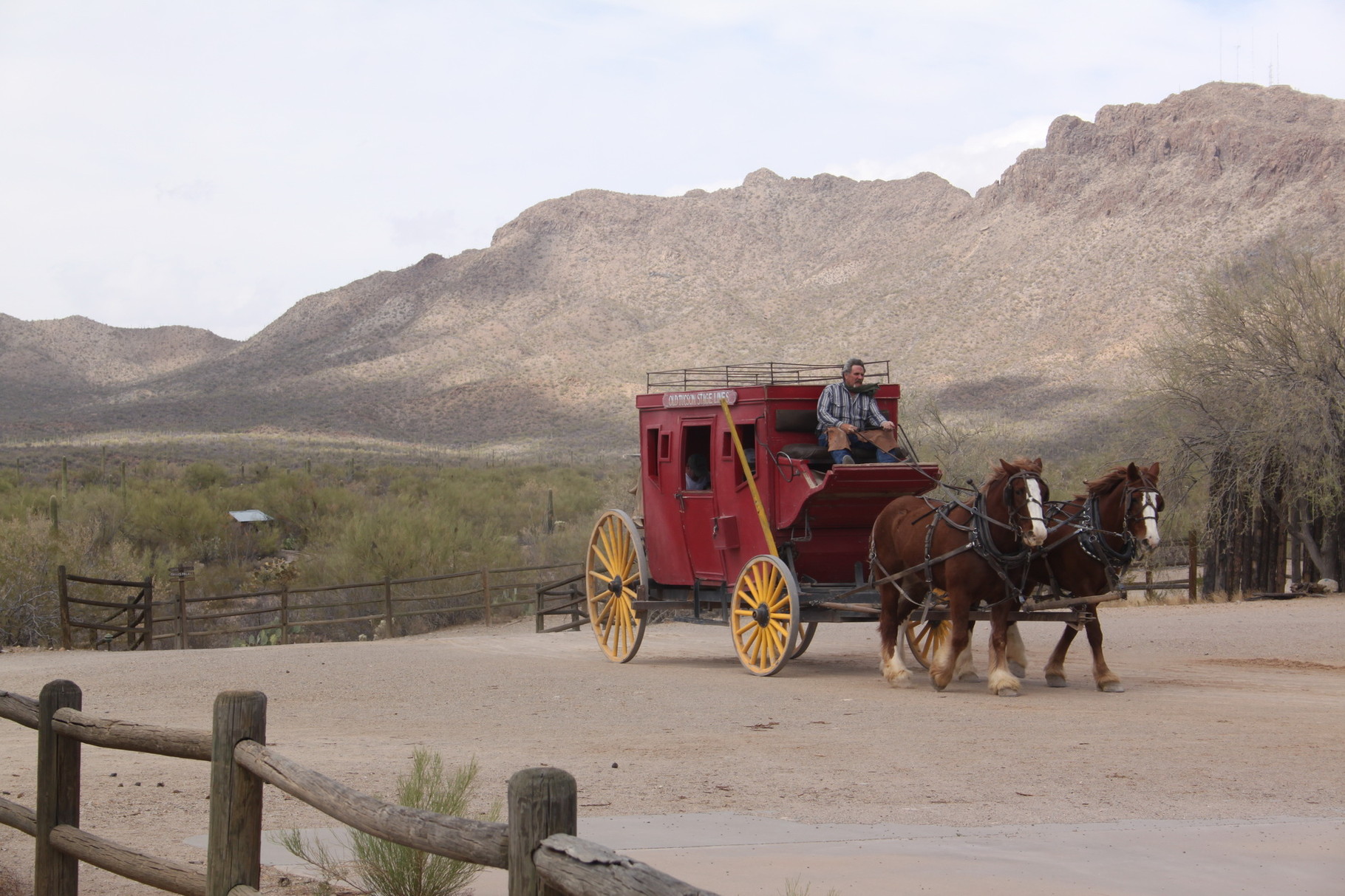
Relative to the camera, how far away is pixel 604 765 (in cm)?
812

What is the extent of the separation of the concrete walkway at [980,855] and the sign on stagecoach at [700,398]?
6726mm

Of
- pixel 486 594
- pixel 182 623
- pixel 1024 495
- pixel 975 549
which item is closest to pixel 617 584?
pixel 975 549

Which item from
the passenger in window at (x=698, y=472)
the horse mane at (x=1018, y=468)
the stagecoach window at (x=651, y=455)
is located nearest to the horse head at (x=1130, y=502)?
the horse mane at (x=1018, y=468)

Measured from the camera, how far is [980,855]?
5.84 metres

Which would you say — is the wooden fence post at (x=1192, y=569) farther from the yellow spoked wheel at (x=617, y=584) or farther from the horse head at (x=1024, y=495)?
the horse head at (x=1024, y=495)

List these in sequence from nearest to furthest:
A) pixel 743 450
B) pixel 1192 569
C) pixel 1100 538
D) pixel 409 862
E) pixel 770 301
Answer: pixel 409 862, pixel 1100 538, pixel 743 450, pixel 1192 569, pixel 770 301

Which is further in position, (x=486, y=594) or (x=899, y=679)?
(x=486, y=594)

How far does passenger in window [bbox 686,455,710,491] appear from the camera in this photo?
13.8 metres

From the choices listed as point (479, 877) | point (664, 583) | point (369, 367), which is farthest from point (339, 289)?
point (479, 877)

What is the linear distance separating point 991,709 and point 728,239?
95.3 meters

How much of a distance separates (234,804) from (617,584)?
10.5 meters

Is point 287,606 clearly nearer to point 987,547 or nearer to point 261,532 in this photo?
point 261,532

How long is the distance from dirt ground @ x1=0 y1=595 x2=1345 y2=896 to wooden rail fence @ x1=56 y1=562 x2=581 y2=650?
133 inches

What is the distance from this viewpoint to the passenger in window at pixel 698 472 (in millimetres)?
13805
